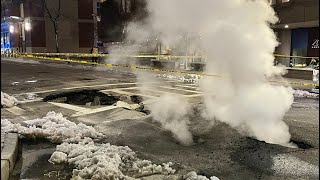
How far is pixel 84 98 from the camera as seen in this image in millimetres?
9836

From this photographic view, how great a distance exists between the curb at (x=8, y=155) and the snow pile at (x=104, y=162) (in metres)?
0.55

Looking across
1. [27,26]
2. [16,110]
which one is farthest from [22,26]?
[16,110]

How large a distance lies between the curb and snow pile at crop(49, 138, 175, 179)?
1.79ft

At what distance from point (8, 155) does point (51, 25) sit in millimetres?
38673

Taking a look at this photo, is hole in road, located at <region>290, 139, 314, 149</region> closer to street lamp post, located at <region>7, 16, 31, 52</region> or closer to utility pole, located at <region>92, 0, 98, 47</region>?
street lamp post, located at <region>7, 16, 31, 52</region>

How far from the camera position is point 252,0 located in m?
6.71

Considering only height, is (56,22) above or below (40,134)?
above

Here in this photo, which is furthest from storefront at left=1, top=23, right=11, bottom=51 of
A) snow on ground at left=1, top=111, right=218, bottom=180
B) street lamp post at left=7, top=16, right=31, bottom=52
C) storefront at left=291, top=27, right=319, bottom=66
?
snow on ground at left=1, top=111, right=218, bottom=180

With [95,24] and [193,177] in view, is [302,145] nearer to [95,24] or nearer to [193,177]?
[193,177]

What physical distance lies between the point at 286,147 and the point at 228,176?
1598 millimetres

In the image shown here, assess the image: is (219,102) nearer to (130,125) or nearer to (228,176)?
(130,125)

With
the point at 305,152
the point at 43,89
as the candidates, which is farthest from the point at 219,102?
the point at 43,89

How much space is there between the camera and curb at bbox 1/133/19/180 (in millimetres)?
3754

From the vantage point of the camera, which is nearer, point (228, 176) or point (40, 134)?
point (228, 176)
